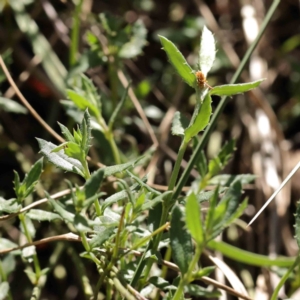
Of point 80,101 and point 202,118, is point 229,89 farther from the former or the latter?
point 80,101

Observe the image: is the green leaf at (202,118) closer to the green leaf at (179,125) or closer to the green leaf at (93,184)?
the green leaf at (179,125)

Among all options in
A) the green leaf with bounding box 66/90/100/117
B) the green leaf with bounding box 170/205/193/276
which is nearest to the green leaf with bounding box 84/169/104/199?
the green leaf with bounding box 170/205/193/276

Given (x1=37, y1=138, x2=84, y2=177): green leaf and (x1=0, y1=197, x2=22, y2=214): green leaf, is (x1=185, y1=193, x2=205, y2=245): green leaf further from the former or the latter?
(x1=0, y1=197, x2=22, y2=214): green leaf

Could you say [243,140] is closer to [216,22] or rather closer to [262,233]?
[262,233]

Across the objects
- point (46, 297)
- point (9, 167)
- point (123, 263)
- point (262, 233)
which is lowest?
point (262, 233)

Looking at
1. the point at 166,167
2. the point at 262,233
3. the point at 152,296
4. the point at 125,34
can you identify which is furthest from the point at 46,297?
the point at 125,34

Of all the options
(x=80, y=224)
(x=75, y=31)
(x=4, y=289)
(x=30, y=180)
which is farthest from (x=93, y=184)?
(x=75, y=31)

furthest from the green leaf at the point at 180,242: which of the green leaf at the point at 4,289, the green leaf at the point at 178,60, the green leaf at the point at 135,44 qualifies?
the green leaf at the point at 135,44

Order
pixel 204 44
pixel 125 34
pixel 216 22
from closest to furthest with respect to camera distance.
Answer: pixel 204 44 → pixel 125 34 → pixel 216 22
